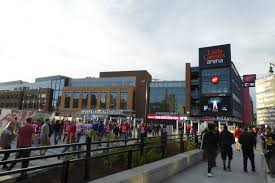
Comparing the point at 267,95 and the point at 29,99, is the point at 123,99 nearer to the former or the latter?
the point at 267,95

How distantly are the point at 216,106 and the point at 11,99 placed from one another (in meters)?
95.0

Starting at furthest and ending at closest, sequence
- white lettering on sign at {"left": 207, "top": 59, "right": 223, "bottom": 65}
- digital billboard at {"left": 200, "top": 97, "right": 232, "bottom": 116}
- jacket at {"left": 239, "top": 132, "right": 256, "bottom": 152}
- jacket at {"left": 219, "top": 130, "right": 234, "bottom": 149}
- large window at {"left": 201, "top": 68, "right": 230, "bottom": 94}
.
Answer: white lettering on sign at {"left": 207, "top": 59, "right": 223, "bottom": 65} → large window at {"left": 201, "top": 68, "right": 230, "bottom": 94} → digital billboard at {"left": 200, "top": 97, "right": 232, "bottom": 116} → jacket at {"left": 219, "top": 130, "right": 234, "bottom": 149} → jacket at {"left": 239, "top": 132, "right": 256, "bottom": 152}

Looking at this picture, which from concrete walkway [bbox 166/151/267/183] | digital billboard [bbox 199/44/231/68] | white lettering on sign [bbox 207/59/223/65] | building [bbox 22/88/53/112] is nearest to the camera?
concrete walkway [bbox 166/151/267/183]

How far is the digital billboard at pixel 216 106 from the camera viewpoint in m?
55.4

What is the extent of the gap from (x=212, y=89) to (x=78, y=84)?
53.7 m

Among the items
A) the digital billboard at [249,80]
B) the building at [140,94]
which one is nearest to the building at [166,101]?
the building at [140,94]

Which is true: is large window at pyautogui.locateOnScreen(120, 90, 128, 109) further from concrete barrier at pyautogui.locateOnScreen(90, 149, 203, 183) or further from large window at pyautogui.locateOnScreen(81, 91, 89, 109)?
concrete barrier at pyautogui.locateOnScreen(90, 149, 203, 183)

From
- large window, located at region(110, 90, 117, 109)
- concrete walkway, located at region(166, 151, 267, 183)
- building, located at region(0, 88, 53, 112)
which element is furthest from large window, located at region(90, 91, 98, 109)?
concrete walkway, located at region(166, 151, 267, 183)

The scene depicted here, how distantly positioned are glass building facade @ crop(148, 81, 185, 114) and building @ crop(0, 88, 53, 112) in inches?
1760

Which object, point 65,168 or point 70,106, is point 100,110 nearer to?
point 70,106

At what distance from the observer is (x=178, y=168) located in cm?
963

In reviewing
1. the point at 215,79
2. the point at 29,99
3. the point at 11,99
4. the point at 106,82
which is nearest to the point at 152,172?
the point at 215,79

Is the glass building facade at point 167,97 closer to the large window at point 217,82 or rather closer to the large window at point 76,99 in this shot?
the large window at point 217,82

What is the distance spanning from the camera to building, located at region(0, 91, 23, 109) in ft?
372
